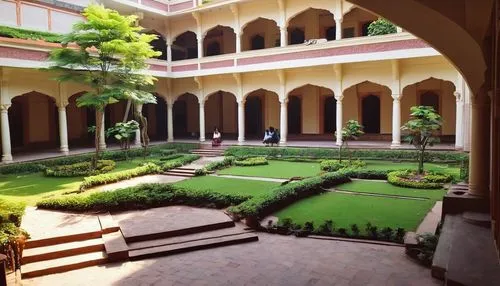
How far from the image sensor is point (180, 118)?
89.0 feet

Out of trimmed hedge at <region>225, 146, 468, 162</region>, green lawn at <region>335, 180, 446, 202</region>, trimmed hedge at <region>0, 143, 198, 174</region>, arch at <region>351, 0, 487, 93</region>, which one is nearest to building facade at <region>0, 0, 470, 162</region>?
trimmed hedge at <region>225, 146, 468, 162</region>

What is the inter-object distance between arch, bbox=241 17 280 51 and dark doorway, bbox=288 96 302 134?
3108mm

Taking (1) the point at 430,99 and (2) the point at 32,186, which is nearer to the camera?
(2) the point at 32,186

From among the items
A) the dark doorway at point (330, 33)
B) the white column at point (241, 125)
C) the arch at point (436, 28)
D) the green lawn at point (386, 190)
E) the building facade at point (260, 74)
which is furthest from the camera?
the dark doorway at point (330, 33)

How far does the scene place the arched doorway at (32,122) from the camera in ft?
64.0

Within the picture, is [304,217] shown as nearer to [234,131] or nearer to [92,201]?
[92,201]

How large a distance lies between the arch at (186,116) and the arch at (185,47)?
7.86 feet

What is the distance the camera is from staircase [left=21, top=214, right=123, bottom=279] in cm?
680

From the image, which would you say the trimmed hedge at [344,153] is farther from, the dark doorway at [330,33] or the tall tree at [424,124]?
the dark doorway at [330,33]

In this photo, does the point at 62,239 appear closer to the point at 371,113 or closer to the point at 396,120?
the point at 396,120

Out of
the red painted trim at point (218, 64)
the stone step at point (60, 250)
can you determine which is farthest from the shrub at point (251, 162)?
the stone step at point (60, 250)

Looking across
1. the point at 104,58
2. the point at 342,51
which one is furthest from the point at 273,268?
the point at 342,51

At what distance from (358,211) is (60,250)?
5993 mm

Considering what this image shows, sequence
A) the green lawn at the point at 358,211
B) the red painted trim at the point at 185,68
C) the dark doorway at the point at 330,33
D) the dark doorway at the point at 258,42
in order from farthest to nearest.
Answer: the dark doorway at the point at 258,42
the red painted trim at the point at 185,68
the dark doorway at the point at 330,33
the green lawn at the point at 358,211
